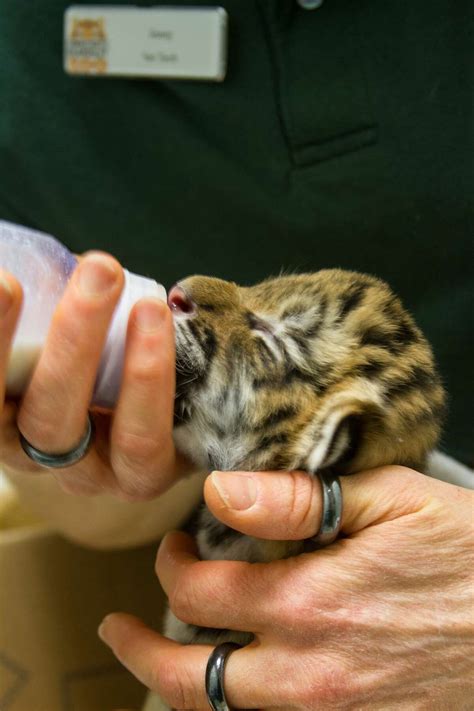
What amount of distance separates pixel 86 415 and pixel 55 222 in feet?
2.46

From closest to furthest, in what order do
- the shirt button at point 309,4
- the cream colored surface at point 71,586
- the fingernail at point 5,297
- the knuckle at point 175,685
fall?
1. the fingernail at point 5,297
2. the knuckle at point 175,685
3. the shirt button at point 309,4
4. the cream colored surface at point 71,586

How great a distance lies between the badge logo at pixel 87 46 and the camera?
1302 mm

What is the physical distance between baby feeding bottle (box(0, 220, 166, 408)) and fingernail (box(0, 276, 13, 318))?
0.08 metres

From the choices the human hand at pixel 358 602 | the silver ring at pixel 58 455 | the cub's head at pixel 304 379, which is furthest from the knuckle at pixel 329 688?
the silver ring at pixel 58 455

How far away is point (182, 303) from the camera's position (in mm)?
876

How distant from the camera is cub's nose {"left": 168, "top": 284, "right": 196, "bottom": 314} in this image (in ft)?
2.86

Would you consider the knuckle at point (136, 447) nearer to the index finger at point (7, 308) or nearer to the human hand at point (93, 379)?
the human hand at point (93, 379)

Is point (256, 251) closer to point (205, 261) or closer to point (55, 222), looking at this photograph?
point (205, 261)

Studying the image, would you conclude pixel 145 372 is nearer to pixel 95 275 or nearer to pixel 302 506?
pixel 95 275

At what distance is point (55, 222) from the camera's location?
4.78 feet

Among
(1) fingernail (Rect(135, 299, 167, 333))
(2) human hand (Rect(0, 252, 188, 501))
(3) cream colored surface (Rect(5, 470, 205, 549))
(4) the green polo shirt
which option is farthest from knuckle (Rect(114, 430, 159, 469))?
(4) the green polo shirt

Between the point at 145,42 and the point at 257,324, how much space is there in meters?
0.69

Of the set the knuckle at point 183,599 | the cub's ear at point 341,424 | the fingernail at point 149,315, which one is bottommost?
the knuckle at point 183,599

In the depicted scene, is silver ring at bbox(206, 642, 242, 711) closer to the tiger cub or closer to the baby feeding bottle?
the tiger cub
